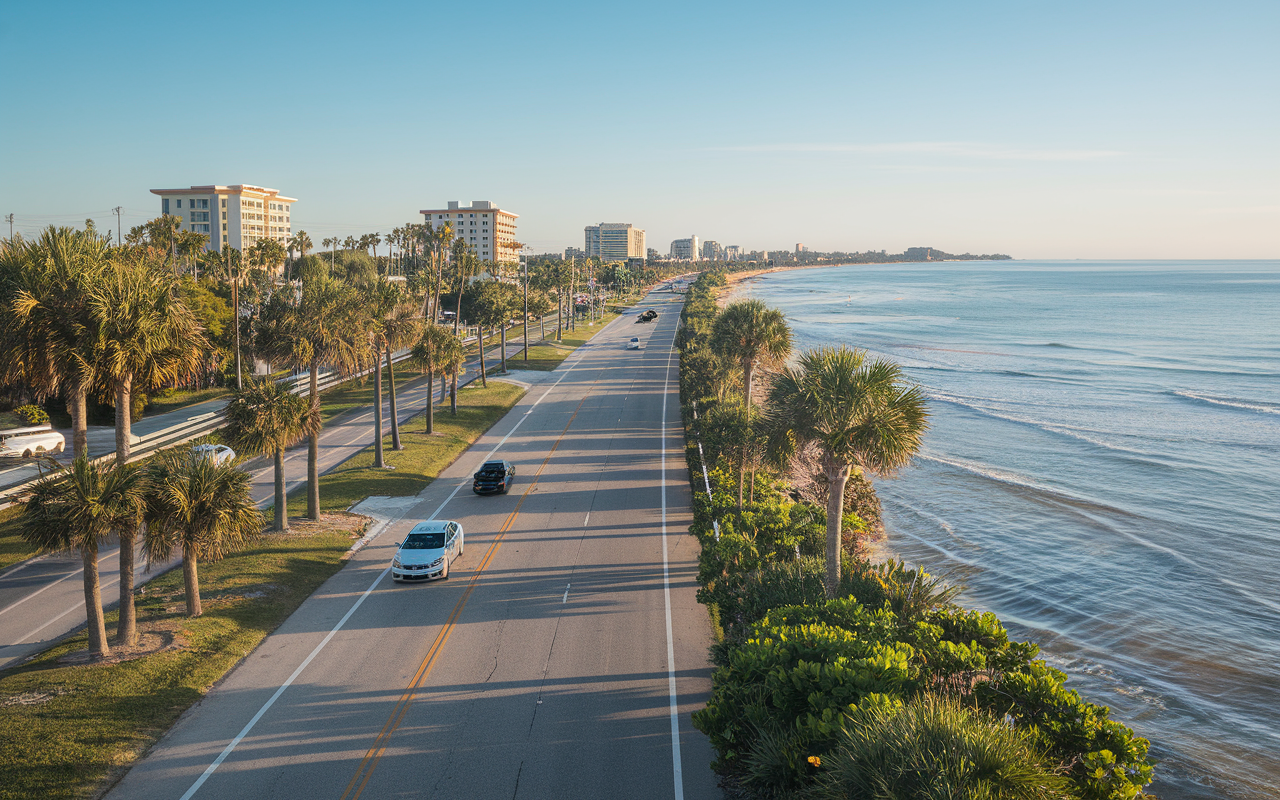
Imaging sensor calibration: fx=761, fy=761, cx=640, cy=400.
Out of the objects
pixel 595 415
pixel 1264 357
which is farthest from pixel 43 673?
pixel 1264 357

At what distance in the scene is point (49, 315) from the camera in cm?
1875

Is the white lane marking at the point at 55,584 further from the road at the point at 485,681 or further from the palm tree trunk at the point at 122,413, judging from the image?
the road at the point at 485,681

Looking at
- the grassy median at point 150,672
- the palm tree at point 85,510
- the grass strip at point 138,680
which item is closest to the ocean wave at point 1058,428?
the grassy median at point 150,672

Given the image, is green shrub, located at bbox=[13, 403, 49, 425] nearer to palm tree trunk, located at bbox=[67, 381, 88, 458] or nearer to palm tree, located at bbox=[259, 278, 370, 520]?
palm tree, located at bbox=[259, 278, 370, 520]

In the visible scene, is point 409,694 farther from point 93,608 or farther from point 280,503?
point 280,503

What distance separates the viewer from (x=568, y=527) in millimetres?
30266

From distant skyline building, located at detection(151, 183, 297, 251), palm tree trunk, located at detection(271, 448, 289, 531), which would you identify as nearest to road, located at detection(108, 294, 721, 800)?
palm tree trunk, located at detection(271, 448, 289, 531)

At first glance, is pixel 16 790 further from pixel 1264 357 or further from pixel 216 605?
pixel 1264 357

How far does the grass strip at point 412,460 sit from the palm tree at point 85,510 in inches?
554

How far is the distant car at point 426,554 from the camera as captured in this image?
2408cm

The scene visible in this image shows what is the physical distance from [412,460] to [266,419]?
14.1 metres

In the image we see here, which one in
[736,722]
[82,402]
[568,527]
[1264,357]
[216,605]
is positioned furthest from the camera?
[1264,357]

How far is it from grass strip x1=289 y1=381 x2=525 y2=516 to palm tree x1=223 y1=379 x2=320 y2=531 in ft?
18.2

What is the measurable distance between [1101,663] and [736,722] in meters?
16.8
